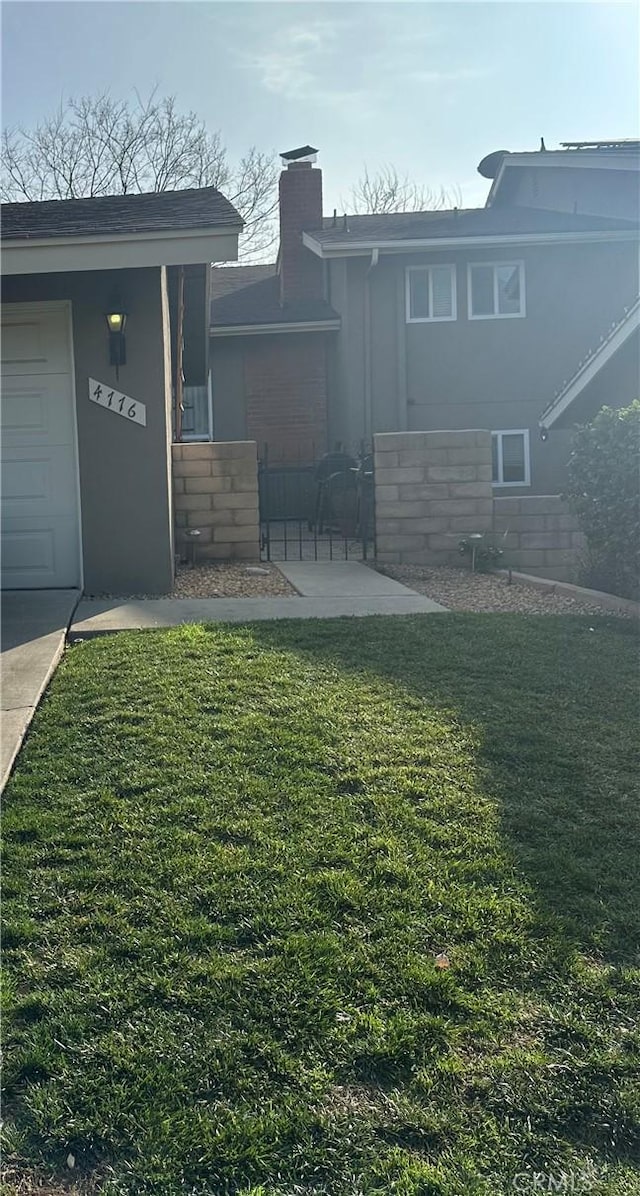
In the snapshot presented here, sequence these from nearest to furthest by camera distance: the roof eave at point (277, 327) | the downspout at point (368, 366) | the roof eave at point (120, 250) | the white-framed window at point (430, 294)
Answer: the roof eave at point (120, 250)
the downspout at point (368, 366)
the white-framed window at point (430, 294)
the roof eave at point (277, 327)

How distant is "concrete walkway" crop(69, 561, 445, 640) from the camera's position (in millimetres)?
6312

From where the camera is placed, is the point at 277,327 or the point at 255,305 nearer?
the point at 277,327

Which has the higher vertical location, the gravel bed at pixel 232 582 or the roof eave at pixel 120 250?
Answer: the roof eave at pixel 120 250

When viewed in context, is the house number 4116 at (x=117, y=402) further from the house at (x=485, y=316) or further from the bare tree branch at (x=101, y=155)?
the bare tree branch at (x=101, y=155)

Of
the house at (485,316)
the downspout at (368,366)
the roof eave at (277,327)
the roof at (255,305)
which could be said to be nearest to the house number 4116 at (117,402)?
the downspout at (368,366)

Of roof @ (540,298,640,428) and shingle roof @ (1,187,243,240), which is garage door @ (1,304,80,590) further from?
roof @ (540,298,640,428)

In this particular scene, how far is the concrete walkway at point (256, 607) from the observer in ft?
20.7

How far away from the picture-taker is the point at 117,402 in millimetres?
7609

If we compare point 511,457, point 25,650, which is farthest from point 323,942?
point 511,457

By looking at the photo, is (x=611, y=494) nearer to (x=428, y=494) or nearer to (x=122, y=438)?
(x=428, y=494)

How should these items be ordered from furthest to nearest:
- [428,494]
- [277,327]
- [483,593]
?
[277,327] < [428,494] < [483,593]

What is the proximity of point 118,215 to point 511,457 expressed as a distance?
10.6 m

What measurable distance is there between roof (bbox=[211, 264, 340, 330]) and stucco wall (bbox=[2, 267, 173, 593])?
944 cm

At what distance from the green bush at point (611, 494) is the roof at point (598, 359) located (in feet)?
6.42
